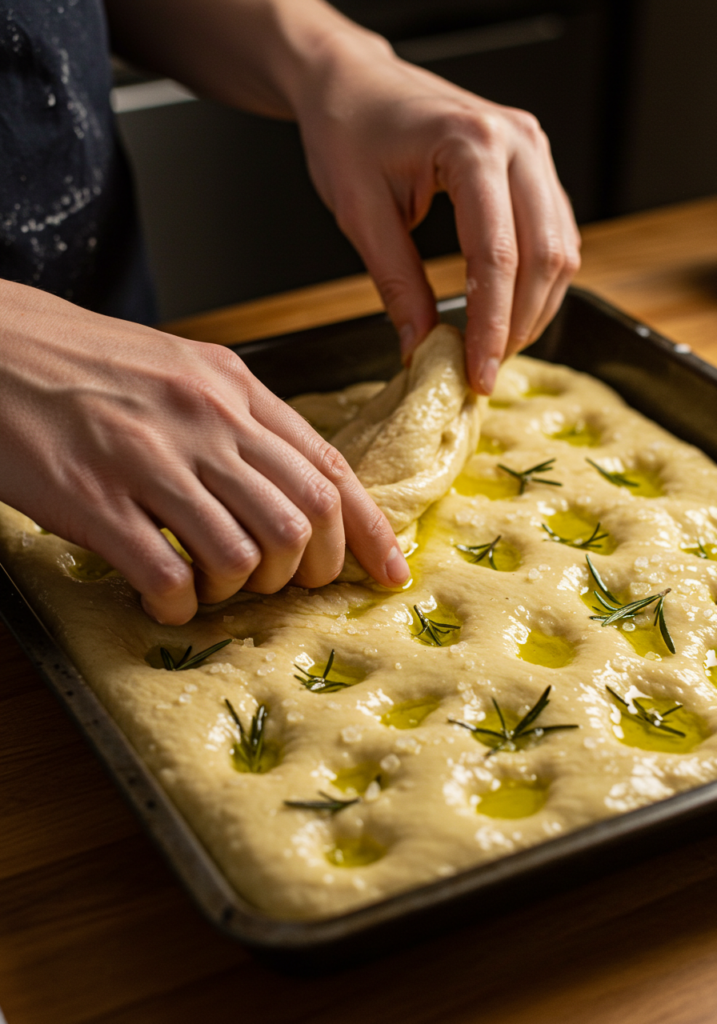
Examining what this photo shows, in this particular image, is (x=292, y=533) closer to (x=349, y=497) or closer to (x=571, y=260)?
(x=349, y=497)

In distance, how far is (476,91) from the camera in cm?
310

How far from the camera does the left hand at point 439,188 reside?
1.29 metres

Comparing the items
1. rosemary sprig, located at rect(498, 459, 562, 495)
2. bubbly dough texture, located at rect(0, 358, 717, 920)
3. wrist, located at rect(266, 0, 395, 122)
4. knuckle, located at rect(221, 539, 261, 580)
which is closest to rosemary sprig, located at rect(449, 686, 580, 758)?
bubbly dough texture, located at rect(0, 358, 717, 920)

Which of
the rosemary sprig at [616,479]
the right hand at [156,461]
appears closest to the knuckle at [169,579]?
the right hand at [156,461]

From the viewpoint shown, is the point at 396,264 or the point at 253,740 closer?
the point at 253,740

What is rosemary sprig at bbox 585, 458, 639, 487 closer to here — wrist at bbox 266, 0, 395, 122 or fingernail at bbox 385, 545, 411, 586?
fingernail at bbox 385, 545, 411, 586

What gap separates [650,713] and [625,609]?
0.47 feet

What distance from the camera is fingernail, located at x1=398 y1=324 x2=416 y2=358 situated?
1.41 m

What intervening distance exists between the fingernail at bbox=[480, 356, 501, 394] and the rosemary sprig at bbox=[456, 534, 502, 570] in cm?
26

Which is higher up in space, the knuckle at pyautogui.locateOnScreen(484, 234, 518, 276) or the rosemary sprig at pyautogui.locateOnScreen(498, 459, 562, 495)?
the knuckle at pyautogui.locateOnScreen(484, 234, 518, 276)

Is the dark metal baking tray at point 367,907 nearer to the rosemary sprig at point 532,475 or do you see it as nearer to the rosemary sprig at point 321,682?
the rosemary sprig at point 321,682

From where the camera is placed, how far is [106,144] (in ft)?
5.29

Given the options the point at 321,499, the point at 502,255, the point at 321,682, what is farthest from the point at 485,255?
the point at 321,682

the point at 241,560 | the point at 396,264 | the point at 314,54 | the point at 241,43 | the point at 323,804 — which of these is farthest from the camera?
the point at 241,43
